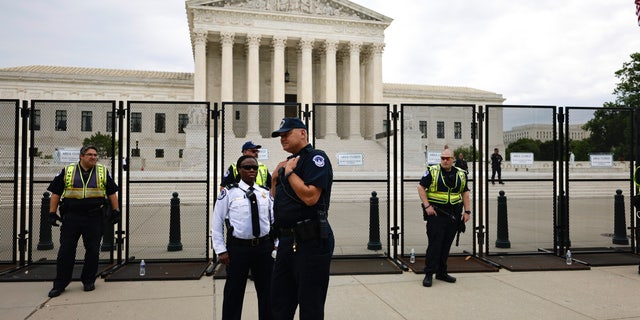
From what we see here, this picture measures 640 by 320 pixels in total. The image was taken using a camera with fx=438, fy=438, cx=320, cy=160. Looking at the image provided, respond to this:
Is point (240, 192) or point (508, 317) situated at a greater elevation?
point (240, 192)

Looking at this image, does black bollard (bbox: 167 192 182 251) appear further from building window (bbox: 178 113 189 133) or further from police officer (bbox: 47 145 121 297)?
police officer (bbox: 47 145 121 297)

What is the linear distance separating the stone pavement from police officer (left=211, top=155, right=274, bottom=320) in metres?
1.02

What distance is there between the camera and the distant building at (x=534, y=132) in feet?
28.6

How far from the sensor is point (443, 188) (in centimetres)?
675

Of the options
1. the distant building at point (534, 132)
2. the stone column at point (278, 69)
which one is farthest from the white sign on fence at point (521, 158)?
the stone column at point (278, 69)

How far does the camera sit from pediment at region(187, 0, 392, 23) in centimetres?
4754

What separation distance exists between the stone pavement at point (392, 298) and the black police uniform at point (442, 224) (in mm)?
436

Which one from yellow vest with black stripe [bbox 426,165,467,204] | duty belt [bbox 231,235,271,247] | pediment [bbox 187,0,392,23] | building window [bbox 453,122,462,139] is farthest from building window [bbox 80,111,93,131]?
pediment [bbox 187,0,392,23]

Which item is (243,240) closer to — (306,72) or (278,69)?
(278,69)

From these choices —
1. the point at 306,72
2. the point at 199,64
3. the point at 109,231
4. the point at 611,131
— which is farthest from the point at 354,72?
the point at 109,231

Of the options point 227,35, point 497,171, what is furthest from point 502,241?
point 227,35

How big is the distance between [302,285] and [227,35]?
46337 mm

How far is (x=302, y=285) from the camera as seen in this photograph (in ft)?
11.6

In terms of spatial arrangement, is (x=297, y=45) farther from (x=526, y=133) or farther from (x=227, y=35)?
(x=526, y=133)
